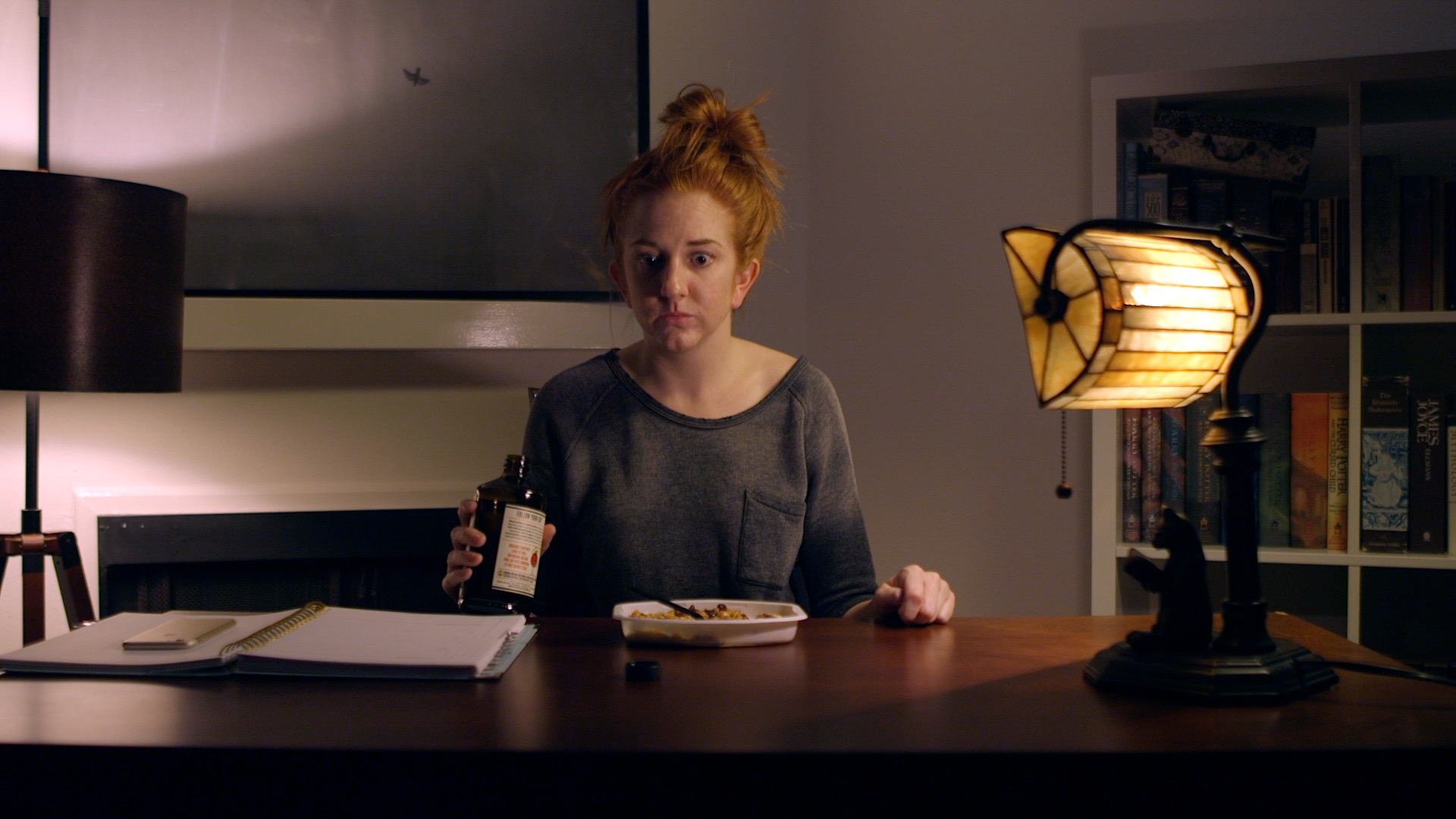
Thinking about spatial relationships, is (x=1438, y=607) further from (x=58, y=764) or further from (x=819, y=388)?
(x=58, y=764)

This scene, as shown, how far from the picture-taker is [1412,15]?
2219 millimetres

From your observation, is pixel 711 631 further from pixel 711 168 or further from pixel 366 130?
pixel 366 130

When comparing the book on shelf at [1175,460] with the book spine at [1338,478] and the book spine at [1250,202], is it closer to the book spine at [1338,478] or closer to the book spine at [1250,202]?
the book spine at [1338,478]

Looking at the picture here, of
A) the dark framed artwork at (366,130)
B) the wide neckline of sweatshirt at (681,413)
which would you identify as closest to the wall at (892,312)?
the dark framed artwork at (366,130)

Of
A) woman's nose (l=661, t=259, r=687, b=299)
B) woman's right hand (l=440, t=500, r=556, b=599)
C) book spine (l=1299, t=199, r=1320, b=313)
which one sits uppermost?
book spine (l=1299, t=199, r=1320, b=313)

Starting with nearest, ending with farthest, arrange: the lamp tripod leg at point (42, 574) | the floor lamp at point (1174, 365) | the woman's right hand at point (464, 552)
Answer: the floor lamp at point (1174, 365) → the woman's right hand at point (464, 552) → the lamp tripod leg at point (42, 574)

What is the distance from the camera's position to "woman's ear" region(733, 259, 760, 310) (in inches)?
59.7

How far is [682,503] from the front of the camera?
1489mm

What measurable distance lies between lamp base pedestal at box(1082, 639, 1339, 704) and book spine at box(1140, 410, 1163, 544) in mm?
1217

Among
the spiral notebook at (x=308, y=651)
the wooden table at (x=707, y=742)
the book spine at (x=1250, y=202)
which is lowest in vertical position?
the wooden table at (x=707, y=742)

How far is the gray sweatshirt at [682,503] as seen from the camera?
1473 millimetres

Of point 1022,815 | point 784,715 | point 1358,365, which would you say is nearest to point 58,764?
point 784,715

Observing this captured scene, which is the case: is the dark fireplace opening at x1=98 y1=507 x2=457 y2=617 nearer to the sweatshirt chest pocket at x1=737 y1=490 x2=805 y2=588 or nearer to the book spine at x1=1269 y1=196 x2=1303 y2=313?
the sweatshirt chest pocket at x1=737 y1=490 x2=805 y2=588

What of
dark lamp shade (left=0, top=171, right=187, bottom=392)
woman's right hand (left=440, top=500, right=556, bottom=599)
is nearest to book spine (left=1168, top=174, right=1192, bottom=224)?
woman's right hand (left=440, top=500, right=556, bottom=599)
